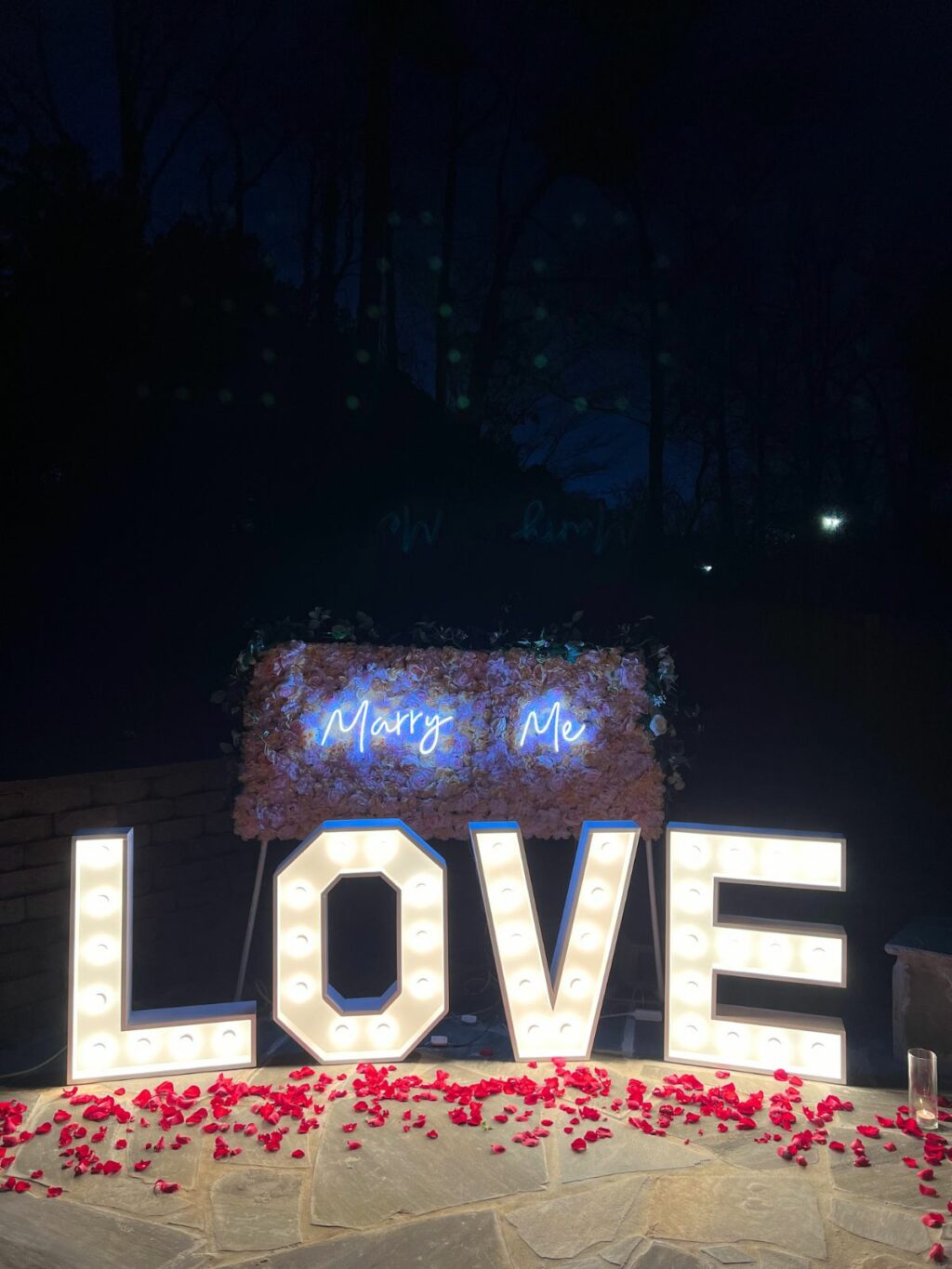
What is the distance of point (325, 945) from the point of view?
4.41 meters

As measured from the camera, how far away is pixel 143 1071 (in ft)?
14.1

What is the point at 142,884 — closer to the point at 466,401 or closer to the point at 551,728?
the point at 551,728

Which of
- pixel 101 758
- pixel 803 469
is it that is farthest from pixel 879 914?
pixel 803 469

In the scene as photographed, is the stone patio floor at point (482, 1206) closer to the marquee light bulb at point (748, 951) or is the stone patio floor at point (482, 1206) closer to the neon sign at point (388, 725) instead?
the marquee light bulb at point (748, 951)

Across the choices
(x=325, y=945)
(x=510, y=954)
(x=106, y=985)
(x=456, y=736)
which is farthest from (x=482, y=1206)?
(x=456, y=736)

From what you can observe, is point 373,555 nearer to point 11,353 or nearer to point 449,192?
point 11,353

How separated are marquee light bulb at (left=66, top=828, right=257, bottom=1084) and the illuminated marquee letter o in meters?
0.56

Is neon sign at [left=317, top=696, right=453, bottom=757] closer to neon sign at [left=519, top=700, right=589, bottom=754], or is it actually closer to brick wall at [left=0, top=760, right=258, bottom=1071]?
neon sign at [left=519, top=700, right=589, bottom=754]

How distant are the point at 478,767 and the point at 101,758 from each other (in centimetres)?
226

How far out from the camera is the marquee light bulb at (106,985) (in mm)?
4258

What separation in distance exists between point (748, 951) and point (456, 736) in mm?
1853

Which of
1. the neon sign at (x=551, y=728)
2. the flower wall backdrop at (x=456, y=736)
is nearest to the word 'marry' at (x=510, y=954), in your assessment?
the flower wall backdrop at (x=456, y=736)

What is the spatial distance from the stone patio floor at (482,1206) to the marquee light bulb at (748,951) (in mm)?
422

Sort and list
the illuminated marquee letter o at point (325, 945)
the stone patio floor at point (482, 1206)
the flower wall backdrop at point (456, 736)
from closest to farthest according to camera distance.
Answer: the stone patio floor at point (482, 1206)
the illuminated marquee letter o at point (325, 945)
the flower wall backdrop at point (456, 736)
